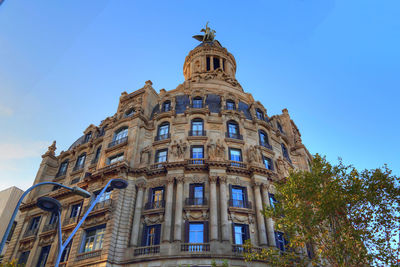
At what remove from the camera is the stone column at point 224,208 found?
24.0 m

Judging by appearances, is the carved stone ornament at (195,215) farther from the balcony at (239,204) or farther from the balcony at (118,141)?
the balcony at (118,141)

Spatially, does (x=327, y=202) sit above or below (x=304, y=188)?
below

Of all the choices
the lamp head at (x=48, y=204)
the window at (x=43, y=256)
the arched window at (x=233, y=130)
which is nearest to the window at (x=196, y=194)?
the arched window at (x=233, y=130)

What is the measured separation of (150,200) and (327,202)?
16.7 meters

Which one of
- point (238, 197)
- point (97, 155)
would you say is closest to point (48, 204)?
point (238, 197)

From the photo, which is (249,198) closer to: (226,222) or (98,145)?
(226,222)

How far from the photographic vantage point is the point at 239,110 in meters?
36.1

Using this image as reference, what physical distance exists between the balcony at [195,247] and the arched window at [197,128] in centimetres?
1274

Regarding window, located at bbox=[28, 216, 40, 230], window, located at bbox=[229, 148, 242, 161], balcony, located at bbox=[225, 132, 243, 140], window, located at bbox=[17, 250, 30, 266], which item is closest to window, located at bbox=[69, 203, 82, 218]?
window, located at bbox=[28, 216, 40, 230]

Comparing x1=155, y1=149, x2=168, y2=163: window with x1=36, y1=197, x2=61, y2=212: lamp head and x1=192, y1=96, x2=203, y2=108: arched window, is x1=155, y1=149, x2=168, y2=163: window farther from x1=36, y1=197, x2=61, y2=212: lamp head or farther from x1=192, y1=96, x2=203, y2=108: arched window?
x1=36, y1=197, x2=61, y2=212: lamp head

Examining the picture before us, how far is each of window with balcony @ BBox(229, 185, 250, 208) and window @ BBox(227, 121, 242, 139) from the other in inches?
263

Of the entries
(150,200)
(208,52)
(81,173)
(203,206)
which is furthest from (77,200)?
(208,52)

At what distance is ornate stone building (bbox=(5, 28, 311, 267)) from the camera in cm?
2419

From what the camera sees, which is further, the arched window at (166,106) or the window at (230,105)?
the arched window at (166,106)
